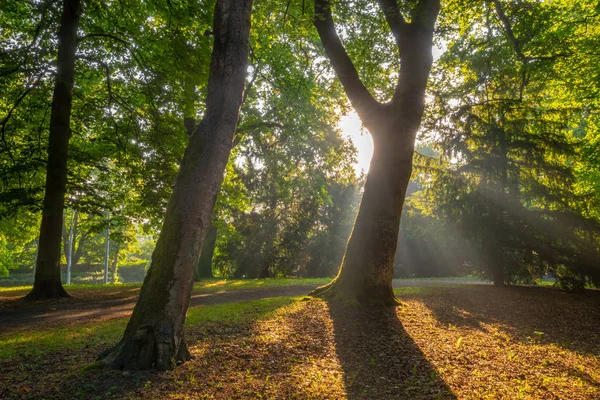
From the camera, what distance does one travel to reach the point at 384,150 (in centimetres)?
851

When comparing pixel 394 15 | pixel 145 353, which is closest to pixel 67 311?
pixel 145 353

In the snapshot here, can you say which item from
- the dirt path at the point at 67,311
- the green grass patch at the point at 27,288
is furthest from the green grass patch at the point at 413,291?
the green grass patch at the point at 27,288

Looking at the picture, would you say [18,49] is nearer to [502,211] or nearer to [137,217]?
[137,217]

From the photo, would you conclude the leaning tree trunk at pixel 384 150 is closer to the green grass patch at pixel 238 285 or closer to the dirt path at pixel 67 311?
the dirt path at pixel 67 311

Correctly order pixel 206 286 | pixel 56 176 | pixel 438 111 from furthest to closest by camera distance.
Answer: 1. pixel 206 286
2. pixel 438 111
3. pixel 56 176

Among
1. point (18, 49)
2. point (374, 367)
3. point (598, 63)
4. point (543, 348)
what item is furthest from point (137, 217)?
point (598, 63)

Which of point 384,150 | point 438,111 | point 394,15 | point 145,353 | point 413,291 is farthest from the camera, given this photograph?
point 438,111

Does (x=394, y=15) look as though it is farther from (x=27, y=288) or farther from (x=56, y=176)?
(x=27, y=288)

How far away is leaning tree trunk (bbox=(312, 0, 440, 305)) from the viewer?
8.02 m

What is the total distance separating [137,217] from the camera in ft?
50.8

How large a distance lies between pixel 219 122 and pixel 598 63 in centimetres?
1372

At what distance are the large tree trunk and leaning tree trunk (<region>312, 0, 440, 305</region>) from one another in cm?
807

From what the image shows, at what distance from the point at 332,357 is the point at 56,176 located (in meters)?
10.8

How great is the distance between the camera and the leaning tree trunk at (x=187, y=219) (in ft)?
13.1
